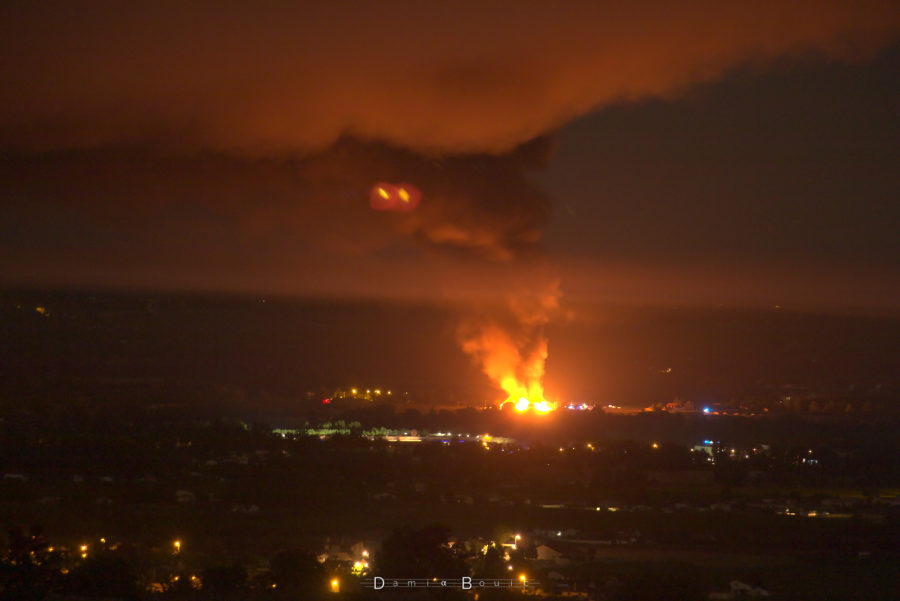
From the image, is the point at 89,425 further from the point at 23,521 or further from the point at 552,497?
the point at 552,497

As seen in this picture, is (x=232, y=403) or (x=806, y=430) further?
(x=232, y=403)

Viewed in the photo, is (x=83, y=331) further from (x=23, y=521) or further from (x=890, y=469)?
(x=890, y=469)

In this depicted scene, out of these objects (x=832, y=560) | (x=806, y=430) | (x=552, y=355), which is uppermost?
(x=552, y=355)

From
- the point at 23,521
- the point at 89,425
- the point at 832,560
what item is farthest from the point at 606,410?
the point at 23,521

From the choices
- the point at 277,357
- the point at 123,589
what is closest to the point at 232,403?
the point at 277,357

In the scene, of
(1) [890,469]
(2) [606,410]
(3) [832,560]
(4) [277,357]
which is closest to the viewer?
(3) [832,560]

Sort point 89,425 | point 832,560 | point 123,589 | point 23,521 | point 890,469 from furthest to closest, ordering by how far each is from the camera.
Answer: point 89,425 < point 890,469 < point 23,521 < point 832,560 < point 123,589

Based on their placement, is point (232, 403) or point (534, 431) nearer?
point (534, 431)

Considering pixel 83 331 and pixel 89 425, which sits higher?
pixel 83 331

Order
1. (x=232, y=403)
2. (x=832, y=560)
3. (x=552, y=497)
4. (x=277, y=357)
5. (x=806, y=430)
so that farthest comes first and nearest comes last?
(x=277, y=357)
(x=232, y=403)
(x=806, y=430)
(x=552, y=497)
(x=832, y=560)
